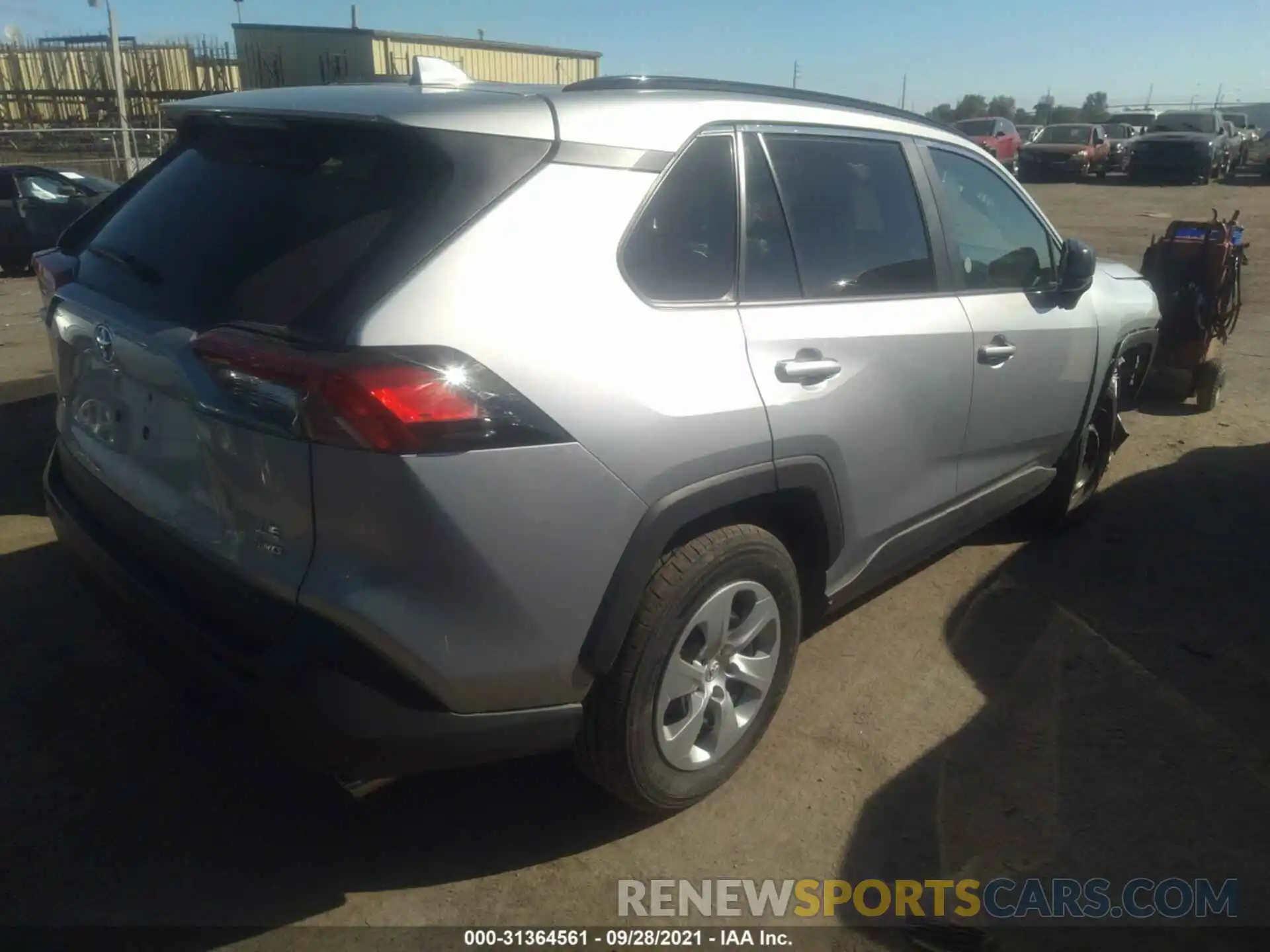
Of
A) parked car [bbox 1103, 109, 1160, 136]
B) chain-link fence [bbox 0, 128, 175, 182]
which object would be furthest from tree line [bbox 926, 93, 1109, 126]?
chain-link fence [bbox 0, 128, 175, 182]

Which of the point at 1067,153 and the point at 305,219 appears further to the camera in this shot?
the point at 1067,153

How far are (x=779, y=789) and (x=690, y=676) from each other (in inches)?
22.9

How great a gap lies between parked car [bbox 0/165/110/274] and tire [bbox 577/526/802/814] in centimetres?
1208

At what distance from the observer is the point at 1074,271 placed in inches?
160

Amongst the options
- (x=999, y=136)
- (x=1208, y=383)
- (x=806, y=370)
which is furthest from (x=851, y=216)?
(x=999, y=136)

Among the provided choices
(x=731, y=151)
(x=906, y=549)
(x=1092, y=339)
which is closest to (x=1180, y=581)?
(x=1092, y=339)

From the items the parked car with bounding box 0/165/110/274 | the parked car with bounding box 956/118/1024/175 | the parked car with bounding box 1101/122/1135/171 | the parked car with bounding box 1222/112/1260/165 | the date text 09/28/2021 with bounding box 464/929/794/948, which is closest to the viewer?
the date text 09/28/2021 with bounding box 464/929/794/948

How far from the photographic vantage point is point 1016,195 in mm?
4164

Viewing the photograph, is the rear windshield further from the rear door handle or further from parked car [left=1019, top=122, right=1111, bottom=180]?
parked car [left=1019, top=122, right=1111, bottom=180]

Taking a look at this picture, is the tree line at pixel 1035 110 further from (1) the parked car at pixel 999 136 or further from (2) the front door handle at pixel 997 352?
(2) the front door handle at pixel 997 352

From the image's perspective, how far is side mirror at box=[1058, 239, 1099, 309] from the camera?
159 inches

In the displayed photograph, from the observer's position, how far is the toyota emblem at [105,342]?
2.55m

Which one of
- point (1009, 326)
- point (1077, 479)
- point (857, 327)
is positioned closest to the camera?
point (857, 327)

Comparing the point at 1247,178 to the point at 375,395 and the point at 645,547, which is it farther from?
the point at 375,395
